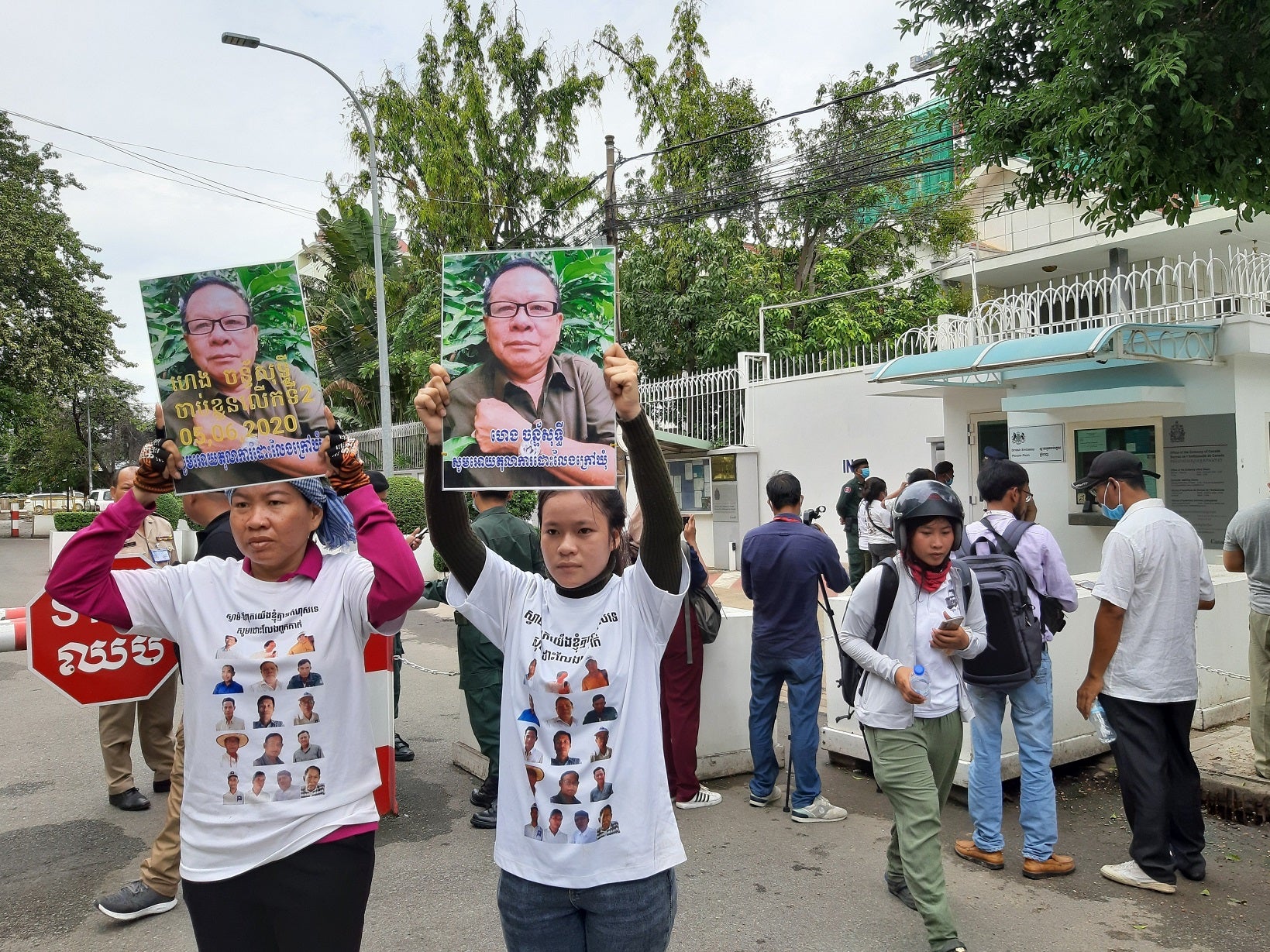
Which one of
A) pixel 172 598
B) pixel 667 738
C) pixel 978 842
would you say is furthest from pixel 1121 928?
pixel 172 598

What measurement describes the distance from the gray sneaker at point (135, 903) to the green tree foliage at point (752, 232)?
15.7 m

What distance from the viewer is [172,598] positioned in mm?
2498

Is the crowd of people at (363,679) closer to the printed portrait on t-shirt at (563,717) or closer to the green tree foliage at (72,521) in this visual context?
the printed portrait on t-shirt at (563,717)

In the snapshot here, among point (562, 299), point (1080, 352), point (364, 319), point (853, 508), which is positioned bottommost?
point (853, 508)

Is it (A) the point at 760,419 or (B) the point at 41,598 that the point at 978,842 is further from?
(A) the point at 760,419

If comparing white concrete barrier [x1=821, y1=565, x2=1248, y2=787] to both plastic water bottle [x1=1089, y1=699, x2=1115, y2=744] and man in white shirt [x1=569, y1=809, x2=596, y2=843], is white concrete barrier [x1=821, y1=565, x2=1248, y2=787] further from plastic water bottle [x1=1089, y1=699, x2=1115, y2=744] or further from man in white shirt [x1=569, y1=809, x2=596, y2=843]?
man in white shirt [x1=569, y1=809, x2=596, y2=843]

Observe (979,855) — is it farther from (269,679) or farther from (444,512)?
(269,679)

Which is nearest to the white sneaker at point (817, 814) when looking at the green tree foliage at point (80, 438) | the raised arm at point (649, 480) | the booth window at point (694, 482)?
the raised arm at point (649, 480)

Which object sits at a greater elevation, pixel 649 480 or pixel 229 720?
pixel 649 480

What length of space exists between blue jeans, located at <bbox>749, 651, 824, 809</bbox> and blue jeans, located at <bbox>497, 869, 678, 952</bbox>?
9.83 feet

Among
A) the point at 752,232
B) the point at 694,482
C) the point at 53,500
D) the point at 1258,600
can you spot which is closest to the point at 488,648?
the point at 1258,600

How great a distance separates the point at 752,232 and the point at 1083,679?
1785 cm

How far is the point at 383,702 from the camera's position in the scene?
4.70m

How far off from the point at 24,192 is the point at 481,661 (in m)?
29.4
